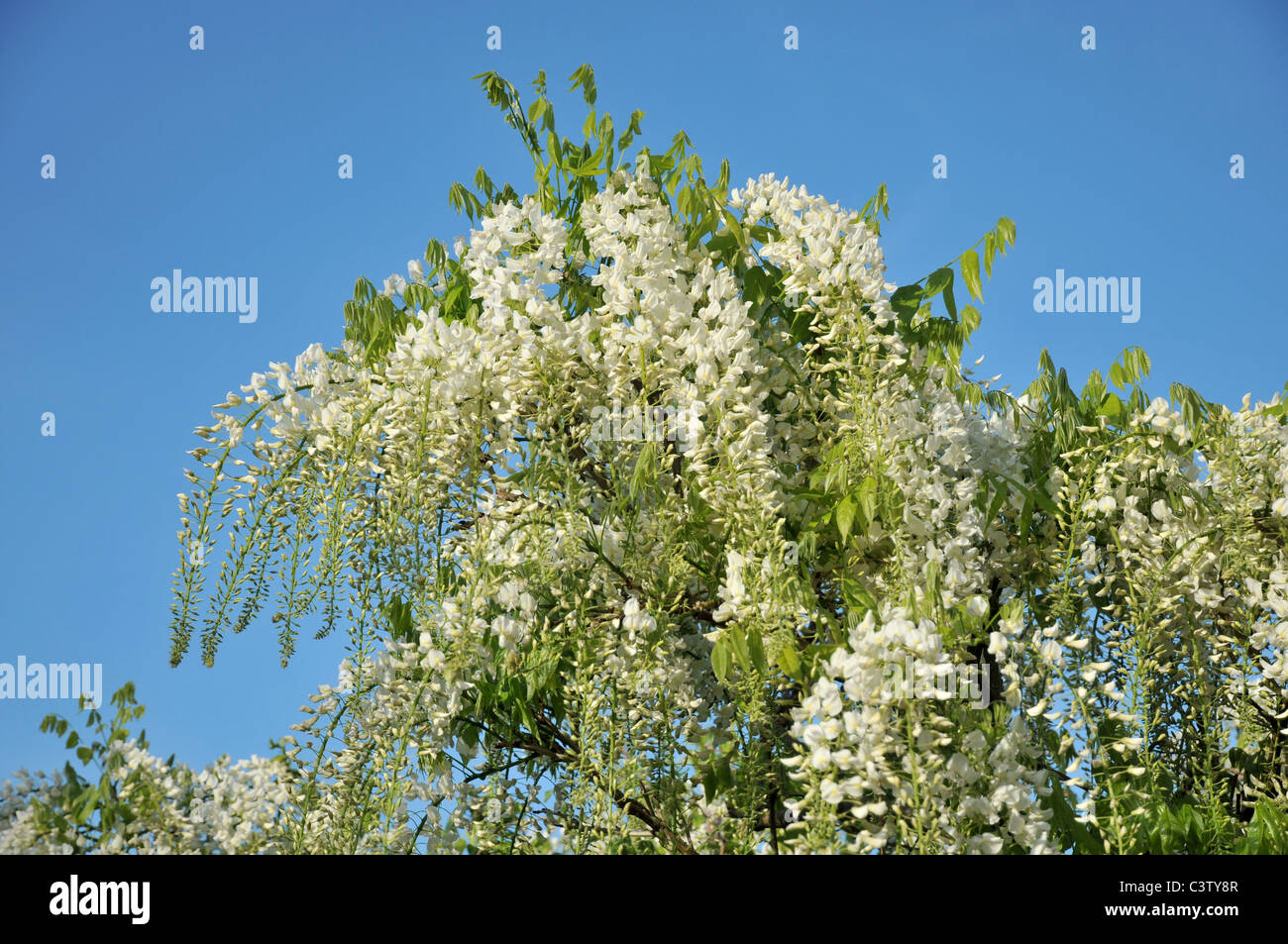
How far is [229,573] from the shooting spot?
8.82ft

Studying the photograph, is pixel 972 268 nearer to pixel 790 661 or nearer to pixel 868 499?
pixel 868 499

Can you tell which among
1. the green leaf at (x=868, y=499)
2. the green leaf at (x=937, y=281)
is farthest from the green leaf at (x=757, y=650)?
the green leaf at (x=937, y=281)

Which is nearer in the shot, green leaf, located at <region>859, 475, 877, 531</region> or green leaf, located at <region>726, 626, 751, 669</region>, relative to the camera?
green leaf, located at <region>726, 626, 751, 669</region>

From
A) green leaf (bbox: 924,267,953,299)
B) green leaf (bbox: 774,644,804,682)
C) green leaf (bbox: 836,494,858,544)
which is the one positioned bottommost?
green leaf (bbox: 774,644,804,682)

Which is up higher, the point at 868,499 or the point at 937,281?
the point at 937,281

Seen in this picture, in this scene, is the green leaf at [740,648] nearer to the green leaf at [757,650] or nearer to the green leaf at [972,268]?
the green leaf at [757,650]

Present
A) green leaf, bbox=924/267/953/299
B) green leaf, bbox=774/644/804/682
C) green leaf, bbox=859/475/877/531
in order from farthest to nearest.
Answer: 1. green leaf, bbox=924/267/953/299
2. green leaf, bbox=859/475/877/531
3. green leaf, bbox=774/644/804/682

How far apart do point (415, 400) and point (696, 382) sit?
82 cm

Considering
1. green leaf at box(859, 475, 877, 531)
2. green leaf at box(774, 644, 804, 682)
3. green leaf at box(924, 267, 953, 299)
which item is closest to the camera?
green leaf at box(774, 644, 804, 682)

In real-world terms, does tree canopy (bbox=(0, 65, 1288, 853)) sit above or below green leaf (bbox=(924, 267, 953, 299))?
below

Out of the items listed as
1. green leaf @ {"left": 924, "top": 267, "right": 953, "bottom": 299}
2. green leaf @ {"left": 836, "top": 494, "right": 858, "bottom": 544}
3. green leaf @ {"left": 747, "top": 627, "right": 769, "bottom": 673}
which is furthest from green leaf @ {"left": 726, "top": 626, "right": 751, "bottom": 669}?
green leaf @ {"left": 924, "top": 267, "right": 953, "bottom": 299}

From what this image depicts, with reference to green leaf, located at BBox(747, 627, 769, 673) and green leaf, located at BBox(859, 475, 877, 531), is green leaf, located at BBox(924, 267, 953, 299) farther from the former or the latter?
green leaf, located at BBox(747, 627, 769, 673)

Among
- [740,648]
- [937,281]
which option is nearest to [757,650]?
[740,648]

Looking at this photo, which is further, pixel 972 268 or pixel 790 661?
pixel 972 268
